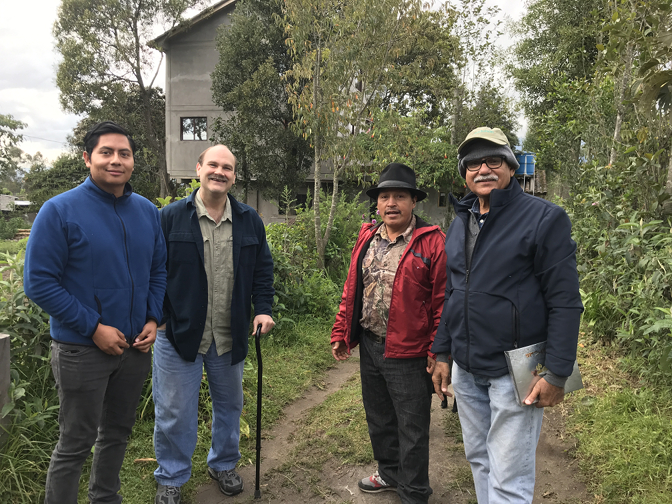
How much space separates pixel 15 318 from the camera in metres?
3.18

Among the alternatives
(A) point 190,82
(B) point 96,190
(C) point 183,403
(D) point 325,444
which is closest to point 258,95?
(A) point 190,82

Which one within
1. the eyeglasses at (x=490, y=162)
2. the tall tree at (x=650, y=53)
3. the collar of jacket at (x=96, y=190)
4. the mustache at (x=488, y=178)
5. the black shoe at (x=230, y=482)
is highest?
the tall tree at (x=650, y=53)

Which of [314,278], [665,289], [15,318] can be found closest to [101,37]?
[314,278]

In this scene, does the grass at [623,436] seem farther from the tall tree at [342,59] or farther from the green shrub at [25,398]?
the tall tree at [342,59]

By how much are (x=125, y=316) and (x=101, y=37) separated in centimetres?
2358

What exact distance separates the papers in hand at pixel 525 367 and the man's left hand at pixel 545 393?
0.02m

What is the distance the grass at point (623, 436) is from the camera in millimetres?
3020

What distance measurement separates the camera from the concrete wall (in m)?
20.1

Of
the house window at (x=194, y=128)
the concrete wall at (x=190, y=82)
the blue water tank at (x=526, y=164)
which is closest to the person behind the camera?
the concrete wall at (x=190, y=82)

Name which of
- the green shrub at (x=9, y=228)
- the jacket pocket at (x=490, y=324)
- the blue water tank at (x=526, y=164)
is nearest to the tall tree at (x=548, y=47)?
the blue water tank at (x=526, y=164)

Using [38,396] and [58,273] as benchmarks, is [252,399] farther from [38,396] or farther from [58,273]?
[58,273]

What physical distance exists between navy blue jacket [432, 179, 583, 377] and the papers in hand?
0.15ft

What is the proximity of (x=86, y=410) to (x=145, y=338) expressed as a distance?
46cm

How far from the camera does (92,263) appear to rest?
243 centimetres
